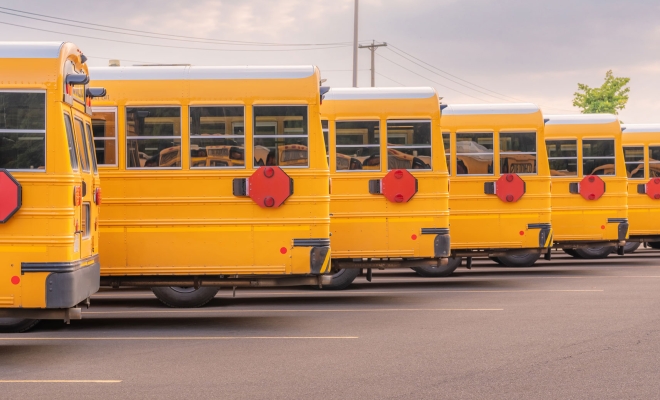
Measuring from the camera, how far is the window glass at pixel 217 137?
36.0 ft

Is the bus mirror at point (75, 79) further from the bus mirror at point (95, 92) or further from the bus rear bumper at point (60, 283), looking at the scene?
the bus rear bumper at point (60, 283)

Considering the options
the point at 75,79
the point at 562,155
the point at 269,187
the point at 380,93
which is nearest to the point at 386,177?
the point at 380,93

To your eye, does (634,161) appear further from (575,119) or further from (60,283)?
(60,283)

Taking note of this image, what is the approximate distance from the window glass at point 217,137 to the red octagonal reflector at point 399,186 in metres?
3.21

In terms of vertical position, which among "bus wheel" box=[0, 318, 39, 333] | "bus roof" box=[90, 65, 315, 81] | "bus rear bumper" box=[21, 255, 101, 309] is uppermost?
"bus roof" box=[90, 65, 315, 81]

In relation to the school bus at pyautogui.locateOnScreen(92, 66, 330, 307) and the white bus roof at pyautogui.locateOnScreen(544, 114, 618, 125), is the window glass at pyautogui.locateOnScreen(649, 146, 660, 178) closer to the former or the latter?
the white bus roof at pyautogui.locateOnScreen(544, 114, 618, 125)

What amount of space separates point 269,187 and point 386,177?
10.2ft

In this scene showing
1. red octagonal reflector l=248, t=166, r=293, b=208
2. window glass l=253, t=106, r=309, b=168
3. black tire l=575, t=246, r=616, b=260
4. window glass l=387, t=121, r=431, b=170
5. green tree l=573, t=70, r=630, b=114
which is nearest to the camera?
red octagonal reflector l=248, t=166, r=293, b=208

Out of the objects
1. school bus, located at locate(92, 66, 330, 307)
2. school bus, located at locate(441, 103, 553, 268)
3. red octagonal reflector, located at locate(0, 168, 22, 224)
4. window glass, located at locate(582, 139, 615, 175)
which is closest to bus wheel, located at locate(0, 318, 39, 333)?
school bus, located at locate(92, 66, 330, 307)

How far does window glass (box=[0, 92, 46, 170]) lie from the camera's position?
8.35 m

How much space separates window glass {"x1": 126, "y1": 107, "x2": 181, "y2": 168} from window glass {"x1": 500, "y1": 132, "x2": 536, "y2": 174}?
22.9 feet

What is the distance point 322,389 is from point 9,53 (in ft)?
14.5

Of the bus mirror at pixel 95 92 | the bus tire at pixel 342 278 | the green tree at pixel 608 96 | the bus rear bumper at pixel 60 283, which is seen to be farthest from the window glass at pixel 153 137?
the green tree at pixel 608 96

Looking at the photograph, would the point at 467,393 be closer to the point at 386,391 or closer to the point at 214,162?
the point at 386,391
